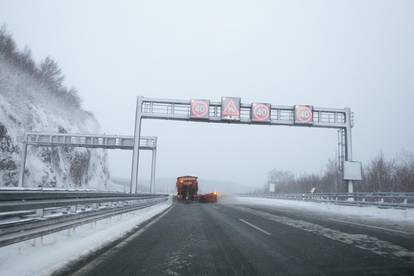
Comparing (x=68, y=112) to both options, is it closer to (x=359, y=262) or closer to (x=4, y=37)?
(x=4, y=37)

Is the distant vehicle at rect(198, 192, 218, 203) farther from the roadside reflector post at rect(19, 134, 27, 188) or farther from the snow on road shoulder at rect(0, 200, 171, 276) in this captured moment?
the snow on road shoulder at rect(0, 200, 171, 276)

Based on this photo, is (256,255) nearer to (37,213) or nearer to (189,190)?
(37,213)

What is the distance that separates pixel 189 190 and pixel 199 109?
13613 mm

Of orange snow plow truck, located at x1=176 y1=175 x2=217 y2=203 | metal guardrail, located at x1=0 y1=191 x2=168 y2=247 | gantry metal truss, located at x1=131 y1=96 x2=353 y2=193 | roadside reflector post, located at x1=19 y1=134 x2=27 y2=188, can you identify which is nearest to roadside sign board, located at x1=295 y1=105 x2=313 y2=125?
gantry metal truss, located at x1=131 y1=96 x2=353 y2=193

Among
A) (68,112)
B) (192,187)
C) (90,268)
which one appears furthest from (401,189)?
(68,112)

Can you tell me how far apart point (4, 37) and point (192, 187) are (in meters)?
39.7

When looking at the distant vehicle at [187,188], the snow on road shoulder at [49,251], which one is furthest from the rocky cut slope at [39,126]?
the snow on road shoulder at [49,251]

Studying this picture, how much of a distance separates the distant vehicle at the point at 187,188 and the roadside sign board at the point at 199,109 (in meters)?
12.7

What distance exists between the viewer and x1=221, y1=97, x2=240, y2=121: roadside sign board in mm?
27438

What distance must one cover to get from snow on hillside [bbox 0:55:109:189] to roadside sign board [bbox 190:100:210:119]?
19336 mm

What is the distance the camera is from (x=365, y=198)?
2372cm

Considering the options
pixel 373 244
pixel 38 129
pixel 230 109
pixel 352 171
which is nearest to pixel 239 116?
pixel 230 109

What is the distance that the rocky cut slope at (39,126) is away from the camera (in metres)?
39.7

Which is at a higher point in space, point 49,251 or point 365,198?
point 365,198
